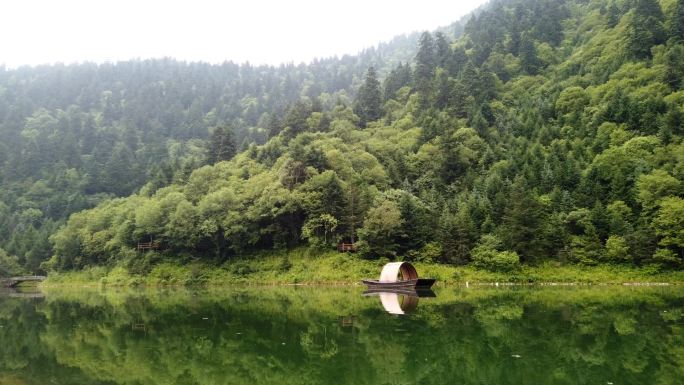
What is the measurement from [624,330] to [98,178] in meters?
137

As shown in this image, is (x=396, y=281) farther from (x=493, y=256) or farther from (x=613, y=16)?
(x=613, y=16)

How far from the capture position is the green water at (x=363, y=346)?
45.7ft

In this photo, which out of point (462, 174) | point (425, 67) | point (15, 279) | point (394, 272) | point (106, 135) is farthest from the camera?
point (106, 135)

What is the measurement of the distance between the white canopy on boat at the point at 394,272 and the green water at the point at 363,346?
54.1 ft

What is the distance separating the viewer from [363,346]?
17828 mm

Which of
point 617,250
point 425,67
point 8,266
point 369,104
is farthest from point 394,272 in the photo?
point 425,67

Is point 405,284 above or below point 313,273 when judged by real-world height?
above

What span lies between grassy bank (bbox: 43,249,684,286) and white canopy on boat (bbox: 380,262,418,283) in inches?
256

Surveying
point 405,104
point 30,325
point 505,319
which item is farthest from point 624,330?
point 405,104

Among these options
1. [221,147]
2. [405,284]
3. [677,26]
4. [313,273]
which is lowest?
[313,273]

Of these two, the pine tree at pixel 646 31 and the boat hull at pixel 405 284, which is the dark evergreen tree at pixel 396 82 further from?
the boat hull at pixel 405 284

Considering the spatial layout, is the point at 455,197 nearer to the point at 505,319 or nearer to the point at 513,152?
the point at 513,152

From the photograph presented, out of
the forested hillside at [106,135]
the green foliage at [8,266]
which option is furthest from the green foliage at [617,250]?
the green foliage at [8,266]

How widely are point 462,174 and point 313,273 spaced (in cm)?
2880
